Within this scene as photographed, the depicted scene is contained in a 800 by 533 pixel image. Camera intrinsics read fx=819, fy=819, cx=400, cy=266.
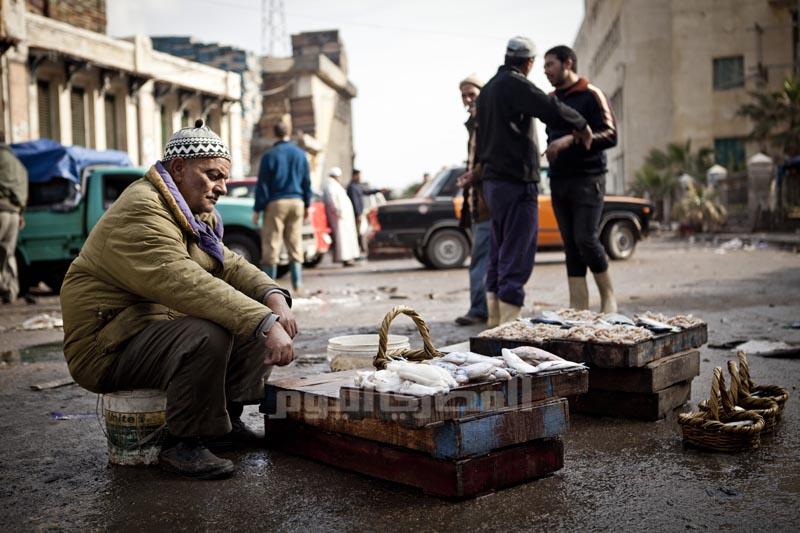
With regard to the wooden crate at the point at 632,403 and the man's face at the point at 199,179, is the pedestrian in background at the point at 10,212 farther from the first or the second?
the wooden crate at the point at 632,403

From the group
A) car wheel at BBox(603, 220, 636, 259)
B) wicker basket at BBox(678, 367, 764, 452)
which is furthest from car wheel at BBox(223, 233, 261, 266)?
wicker basket at BBox(678, 367, 764, 452)

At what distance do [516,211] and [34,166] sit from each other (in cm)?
958

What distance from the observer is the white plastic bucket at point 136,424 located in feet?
11.5

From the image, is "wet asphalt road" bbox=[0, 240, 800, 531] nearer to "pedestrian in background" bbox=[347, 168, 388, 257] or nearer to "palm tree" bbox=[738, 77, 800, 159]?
"pedestrian in background" bbox=[347, 168, 388, 257]

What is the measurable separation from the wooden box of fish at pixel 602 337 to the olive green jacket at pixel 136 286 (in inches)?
61.0

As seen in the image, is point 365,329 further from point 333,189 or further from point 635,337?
point 333,189

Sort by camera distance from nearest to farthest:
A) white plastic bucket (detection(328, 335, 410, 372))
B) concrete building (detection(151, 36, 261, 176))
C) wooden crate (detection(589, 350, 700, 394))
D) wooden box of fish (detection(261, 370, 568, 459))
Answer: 1. wooden box of fish (detection(261, 370, 568, 459))
2. wooden crate (detection(589, 350, 700, 394))
3. white plastic bucket (detection(328, 335, 410, 372))
4. concrete building (detection(151, 36, 261, 176))

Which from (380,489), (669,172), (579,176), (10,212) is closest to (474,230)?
(579,176)

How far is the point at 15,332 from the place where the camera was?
851cm

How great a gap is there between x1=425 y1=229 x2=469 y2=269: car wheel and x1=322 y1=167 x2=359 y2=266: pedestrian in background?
204 centimetres

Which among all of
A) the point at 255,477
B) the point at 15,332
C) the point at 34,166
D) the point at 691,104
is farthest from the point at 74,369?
the point at 691,104

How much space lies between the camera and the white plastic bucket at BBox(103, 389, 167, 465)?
352cm

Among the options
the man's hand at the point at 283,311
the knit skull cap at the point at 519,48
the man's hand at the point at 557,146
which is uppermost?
the knit skull cap at the point at 519,48

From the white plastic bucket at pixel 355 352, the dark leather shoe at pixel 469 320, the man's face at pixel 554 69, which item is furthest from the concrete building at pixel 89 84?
the white plastic bucket at pixel 355 352
